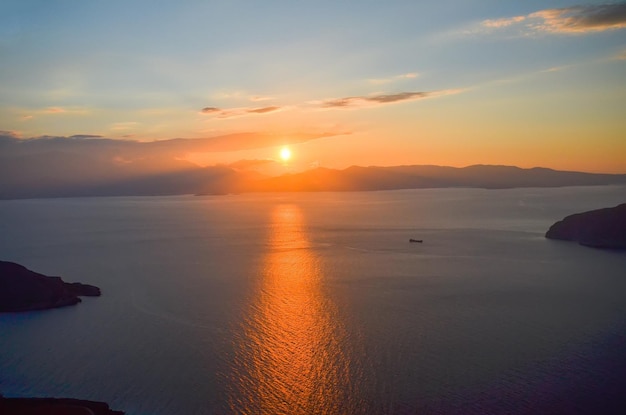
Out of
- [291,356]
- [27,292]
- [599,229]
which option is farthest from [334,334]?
[599,229]

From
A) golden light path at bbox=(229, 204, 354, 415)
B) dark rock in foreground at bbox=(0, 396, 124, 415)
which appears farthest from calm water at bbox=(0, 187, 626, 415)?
dark rock in foreground at bbox=(0, 396, 124, 415)

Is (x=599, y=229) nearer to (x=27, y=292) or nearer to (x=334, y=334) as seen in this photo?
(x=334, y=334)

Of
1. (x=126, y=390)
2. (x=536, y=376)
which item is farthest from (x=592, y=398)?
(x=126, y=390)

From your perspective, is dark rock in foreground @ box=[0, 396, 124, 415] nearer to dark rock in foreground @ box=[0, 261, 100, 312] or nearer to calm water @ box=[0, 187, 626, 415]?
calm water @ box=[0, 187, 626, 415]

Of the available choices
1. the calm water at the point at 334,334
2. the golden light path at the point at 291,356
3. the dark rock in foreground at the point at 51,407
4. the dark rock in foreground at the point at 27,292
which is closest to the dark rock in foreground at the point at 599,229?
the calm water at the point at 334,334

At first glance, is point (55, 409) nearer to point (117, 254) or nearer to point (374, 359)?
point (374, 359)

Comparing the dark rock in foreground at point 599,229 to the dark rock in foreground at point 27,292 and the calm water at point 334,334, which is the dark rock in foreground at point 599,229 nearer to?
the calm water at point 334,334
